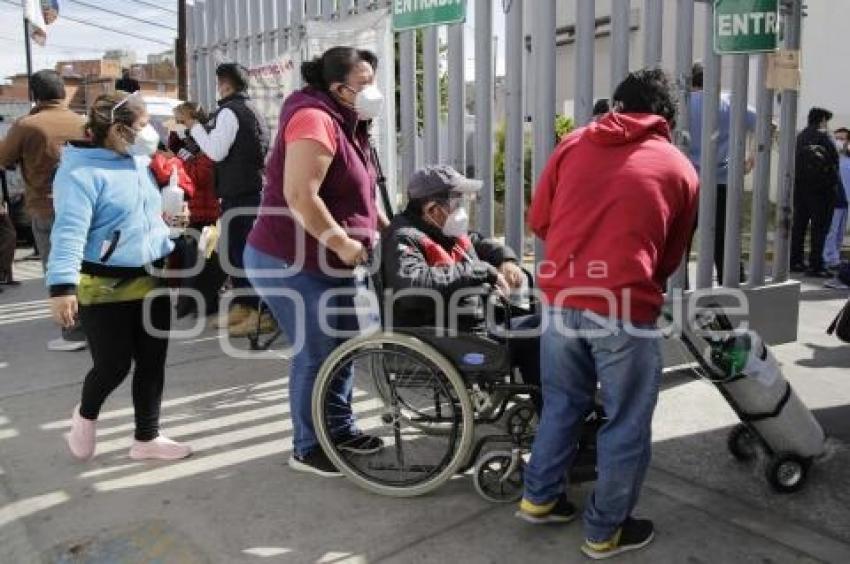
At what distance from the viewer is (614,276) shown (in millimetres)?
2654

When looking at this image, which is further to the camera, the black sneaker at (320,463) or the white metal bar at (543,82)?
the white metal bar at (543,82)

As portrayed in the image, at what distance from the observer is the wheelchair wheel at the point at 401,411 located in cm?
318

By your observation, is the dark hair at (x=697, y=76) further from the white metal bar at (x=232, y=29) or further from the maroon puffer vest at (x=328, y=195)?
the white metal bar at (x=232, y=29)

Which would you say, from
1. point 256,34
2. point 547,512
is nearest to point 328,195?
point 547,512

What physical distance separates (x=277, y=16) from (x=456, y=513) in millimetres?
4610

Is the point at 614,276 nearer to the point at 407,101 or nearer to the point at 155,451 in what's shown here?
the point at 155,451

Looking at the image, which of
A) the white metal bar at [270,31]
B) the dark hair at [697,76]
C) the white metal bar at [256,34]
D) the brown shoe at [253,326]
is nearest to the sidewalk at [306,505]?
the brown shoe at [253,326]

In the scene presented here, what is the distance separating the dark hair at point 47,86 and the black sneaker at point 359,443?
3936 millimetres

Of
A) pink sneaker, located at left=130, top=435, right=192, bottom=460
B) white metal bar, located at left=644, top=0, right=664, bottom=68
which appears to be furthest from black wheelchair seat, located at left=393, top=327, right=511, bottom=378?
white metal bar, located at left=644, top=0, right=664, bottom=68

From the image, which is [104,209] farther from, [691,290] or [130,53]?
[130,53]

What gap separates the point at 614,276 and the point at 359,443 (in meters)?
1.52

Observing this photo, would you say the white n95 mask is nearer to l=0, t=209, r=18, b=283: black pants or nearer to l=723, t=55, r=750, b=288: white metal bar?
l=723, t=55, r=750, b=288: white metal bar

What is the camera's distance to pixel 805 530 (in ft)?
9.96

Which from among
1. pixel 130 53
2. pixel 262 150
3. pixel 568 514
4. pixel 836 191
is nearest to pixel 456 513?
pixel 568 514
